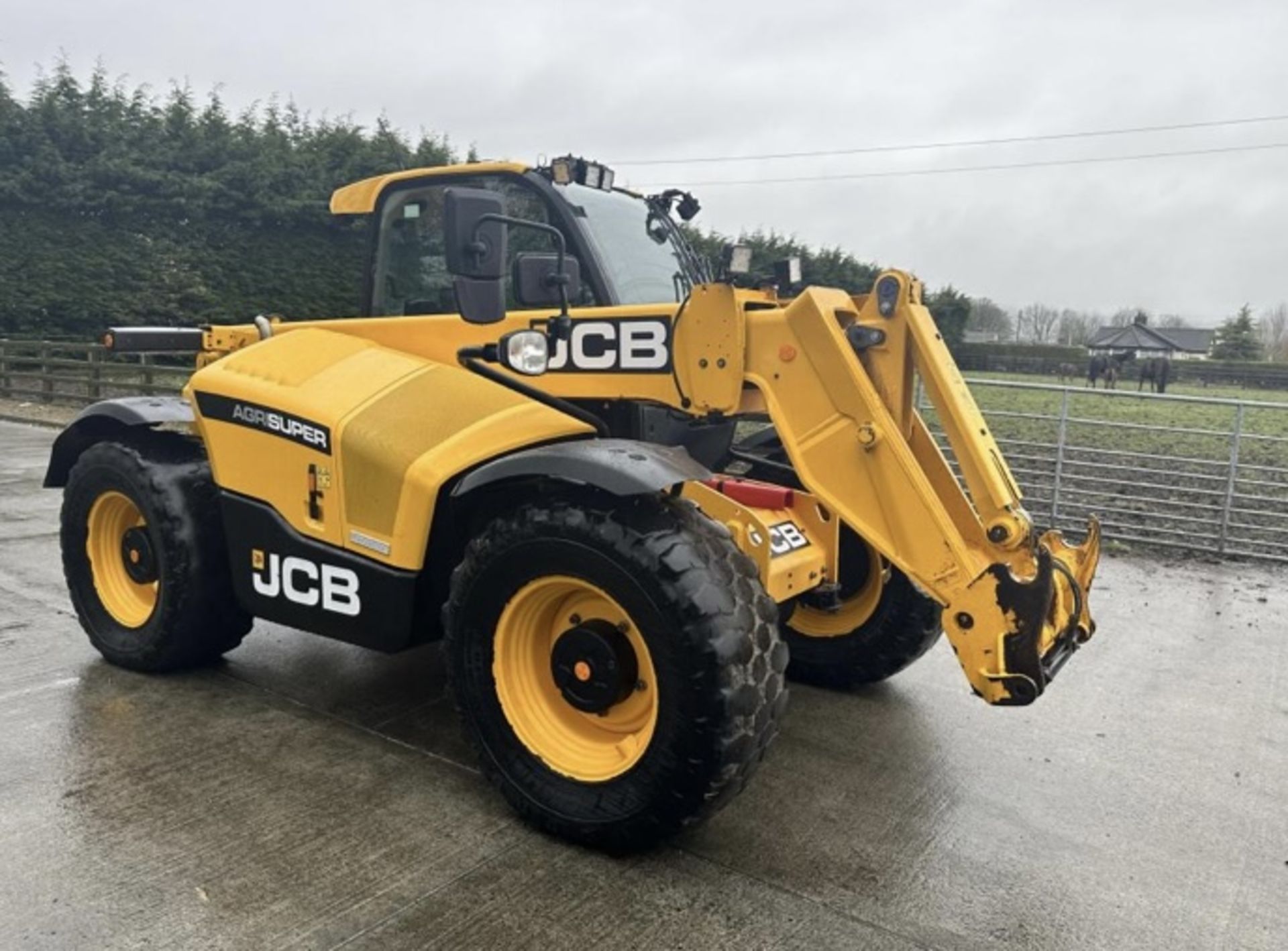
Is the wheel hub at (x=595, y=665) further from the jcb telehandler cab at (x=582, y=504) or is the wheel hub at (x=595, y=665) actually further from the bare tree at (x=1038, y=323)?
the bare tree at (x=1038, y=323)

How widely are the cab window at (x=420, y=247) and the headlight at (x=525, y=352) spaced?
0.75 m

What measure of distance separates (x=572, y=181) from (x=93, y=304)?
55.6 feet

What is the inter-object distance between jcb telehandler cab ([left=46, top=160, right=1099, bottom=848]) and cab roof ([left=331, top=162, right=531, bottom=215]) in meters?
0.03

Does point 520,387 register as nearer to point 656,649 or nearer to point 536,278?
point 536,278

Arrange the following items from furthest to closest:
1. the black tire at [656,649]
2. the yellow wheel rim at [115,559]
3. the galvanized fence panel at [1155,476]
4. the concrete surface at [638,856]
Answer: the galvanized fence panel at [1155,476], the yellow wheel rim at [115,559], the black tire at [656,649], the concrete surface at [638,856]

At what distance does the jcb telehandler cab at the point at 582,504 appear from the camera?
3.06 m

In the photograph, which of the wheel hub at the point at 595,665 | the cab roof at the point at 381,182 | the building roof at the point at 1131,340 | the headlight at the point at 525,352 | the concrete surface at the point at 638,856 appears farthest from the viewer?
the building roof at the point at 1131,340

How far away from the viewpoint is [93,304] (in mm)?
18172

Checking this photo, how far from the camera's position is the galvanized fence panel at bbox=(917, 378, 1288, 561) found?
7738mm

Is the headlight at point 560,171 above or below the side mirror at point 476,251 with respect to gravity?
above

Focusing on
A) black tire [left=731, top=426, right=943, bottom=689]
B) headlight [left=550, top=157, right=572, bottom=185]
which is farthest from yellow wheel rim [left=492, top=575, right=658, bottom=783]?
headlight [left=550, top=157, right=572, bottom=185]

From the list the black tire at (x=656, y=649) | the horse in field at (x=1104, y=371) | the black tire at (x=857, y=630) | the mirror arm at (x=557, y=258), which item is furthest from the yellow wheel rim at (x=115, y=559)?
the horse in field at (x=1104, y=371)

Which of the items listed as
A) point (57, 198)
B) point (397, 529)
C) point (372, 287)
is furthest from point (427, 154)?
point (397, 529)

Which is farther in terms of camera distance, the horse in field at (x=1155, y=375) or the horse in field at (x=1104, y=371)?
the horse in field at (x=1104, y=371)
